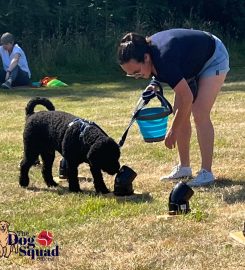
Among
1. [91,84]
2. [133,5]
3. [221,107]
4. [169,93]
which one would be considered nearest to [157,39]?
[221,107]

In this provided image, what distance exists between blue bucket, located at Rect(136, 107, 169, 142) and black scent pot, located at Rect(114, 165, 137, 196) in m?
0.61

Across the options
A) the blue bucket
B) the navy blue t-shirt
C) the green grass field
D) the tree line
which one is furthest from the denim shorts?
the tree line

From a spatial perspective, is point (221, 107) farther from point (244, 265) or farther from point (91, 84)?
point (244, 265)

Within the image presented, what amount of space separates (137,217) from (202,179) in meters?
1.21

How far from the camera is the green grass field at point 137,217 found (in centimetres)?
402

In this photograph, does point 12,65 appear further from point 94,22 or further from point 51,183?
point 51,183

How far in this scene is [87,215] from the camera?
502cm

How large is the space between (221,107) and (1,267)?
7.56 m

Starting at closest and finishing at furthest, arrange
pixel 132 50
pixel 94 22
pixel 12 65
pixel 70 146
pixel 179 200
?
pixel 179 200 < pixel 132 50 < pixel 70 146 < pixel 12 65 < pixel 94 22

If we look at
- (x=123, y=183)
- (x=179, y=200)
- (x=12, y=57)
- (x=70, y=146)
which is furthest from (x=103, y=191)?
(x=12, y=57)

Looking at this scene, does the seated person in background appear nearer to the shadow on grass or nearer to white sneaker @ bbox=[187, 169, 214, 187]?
the shadow on grass

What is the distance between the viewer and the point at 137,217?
4.91m

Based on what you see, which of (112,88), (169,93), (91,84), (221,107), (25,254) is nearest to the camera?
(25,254)

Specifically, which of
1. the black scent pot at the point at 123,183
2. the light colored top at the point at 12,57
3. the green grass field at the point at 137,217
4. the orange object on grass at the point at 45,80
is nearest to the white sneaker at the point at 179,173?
the green grass field at the point at 137,217
